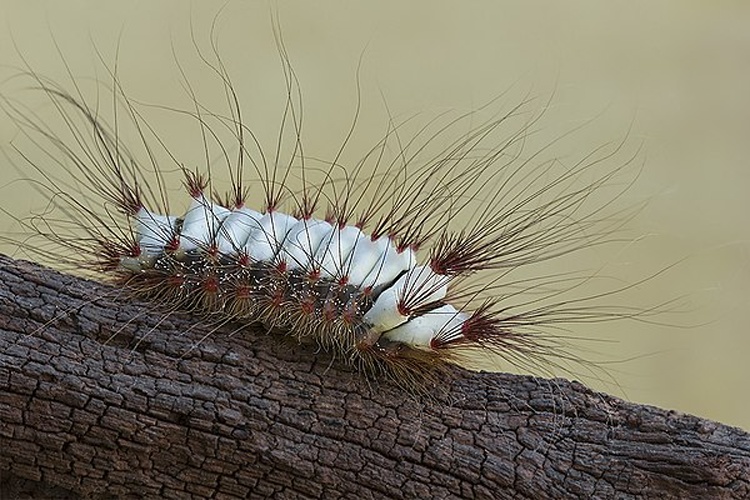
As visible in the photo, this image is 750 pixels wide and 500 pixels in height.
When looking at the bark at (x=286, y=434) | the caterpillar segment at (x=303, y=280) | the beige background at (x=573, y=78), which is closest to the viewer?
the bark at (x=286, y=434)

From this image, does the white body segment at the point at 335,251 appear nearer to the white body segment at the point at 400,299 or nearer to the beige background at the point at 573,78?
the white body segment at the point at 400,299

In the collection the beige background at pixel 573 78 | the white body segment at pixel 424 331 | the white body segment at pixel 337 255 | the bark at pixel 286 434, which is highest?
the beige background at pixel 573 78

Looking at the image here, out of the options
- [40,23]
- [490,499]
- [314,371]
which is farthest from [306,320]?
[40,23]

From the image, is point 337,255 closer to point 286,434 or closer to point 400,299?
point 400,299

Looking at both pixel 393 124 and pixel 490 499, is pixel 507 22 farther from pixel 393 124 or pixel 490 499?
pixel 490 499

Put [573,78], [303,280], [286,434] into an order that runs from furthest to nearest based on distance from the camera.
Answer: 1. [573,78]
2. [303,280]
3. [286,434]

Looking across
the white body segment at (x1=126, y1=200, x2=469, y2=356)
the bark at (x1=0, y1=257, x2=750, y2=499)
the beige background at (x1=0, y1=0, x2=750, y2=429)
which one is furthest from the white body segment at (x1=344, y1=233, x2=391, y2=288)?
the beige background at (x1=0, y1=0, x2=750, y2=429)

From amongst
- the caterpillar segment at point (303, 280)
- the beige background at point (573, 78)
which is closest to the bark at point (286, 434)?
the caterpillar segment at point (303, 280)

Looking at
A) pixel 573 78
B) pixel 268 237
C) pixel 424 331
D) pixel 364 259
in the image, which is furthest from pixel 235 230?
pixel 573 78
